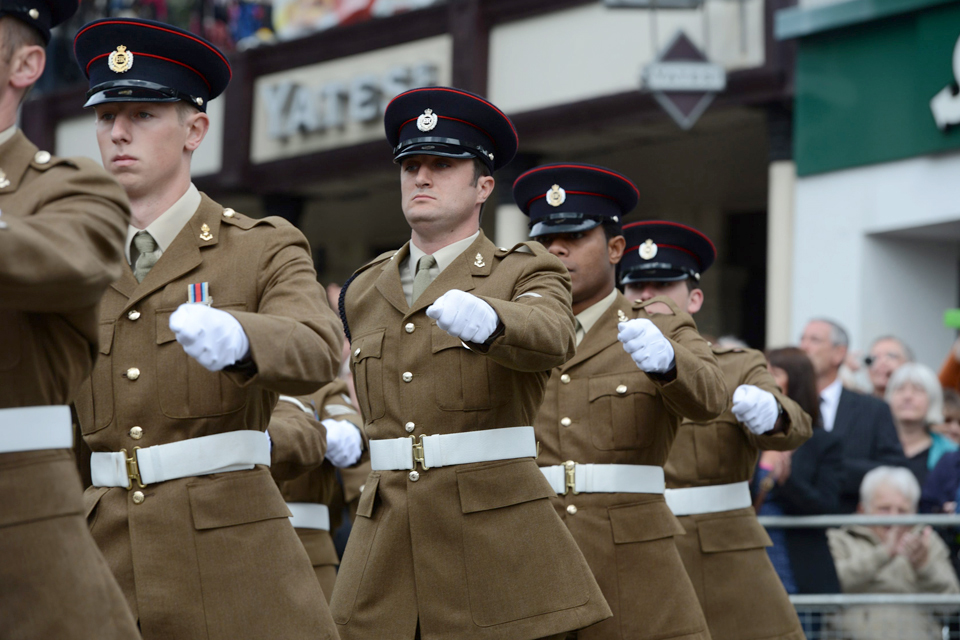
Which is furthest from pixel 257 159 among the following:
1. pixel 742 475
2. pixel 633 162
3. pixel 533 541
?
pixel 533 541

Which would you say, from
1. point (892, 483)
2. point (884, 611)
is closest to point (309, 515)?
point (884, 611)

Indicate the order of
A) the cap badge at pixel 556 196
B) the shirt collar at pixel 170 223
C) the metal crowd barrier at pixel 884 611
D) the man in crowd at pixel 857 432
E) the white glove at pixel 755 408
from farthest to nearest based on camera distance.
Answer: the man in crowd at pixel 857 432, the metal crowd barrier at pixel 884 611, the white glove at pixel 755 408, the cap badge at pixel 556 196, the shirt collar at pixel 170 223

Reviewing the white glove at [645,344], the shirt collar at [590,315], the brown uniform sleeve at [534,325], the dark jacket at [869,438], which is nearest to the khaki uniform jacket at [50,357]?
the brown uniform sleeve at [534,325]

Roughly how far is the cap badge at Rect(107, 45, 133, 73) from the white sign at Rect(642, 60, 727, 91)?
7666mm

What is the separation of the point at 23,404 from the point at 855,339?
29.0 feet

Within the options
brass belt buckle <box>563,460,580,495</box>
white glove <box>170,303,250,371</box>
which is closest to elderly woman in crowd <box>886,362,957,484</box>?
brass belt buckle <box>563,460,580,495</box>

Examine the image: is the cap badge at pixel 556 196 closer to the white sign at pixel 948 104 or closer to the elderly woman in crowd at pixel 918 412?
the elderly woman in crowd at pixel 918 412

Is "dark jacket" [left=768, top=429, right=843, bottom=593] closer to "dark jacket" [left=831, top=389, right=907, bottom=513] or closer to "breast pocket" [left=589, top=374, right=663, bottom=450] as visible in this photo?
"dark jacket" [left=831, top=389, right=907, bottom=513]

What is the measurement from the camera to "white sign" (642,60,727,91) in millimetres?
10922

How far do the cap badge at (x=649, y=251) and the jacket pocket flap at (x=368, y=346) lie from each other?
7.20 ft

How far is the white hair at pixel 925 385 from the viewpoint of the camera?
8078 millimetres

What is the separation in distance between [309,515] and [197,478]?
2.48 m

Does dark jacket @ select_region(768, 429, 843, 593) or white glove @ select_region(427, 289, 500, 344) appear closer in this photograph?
white glove @ select_region(427, 289, 500, 344)

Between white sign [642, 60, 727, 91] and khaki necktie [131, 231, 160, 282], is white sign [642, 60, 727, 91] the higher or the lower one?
the higher one
